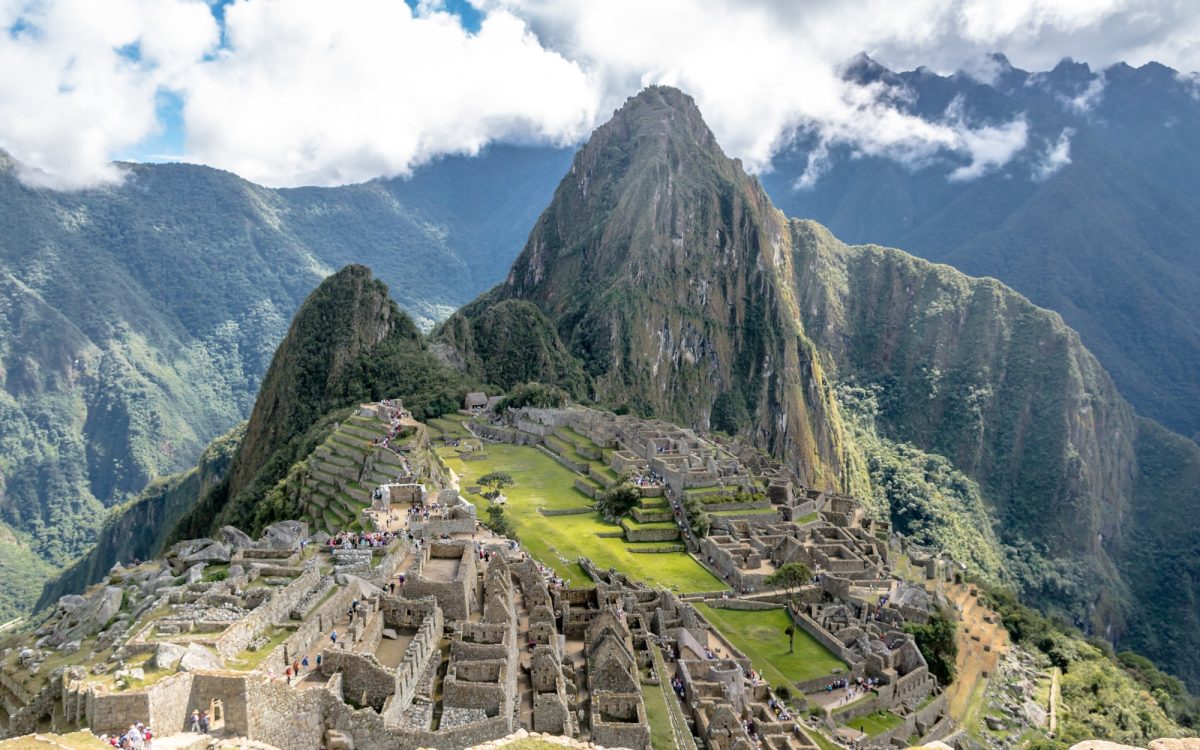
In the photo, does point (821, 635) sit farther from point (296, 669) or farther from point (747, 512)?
point (296, 669)

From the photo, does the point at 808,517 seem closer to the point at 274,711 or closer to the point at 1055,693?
the point at 1055,693

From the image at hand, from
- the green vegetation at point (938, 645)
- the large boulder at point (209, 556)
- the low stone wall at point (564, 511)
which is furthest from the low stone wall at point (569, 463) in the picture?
the large boulder at point (209, 556)

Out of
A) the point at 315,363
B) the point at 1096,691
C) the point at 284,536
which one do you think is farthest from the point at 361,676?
the point at 315,363

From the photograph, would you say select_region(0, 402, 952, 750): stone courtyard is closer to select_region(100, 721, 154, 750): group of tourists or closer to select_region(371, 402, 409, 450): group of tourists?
select_region(100, 721, 154, 750): group of tourists

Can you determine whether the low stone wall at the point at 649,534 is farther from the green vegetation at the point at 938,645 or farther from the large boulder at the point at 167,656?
the large boulder at the point at 167,656

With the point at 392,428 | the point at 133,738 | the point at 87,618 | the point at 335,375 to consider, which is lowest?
the point at 87,618

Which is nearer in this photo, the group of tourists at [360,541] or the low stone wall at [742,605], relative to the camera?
the group of tourists at [360,541]

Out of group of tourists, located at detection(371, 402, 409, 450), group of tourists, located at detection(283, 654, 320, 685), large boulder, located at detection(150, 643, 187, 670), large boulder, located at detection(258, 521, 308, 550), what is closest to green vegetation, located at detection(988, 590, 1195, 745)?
large boulder, located at detection(258, 521, 308, 550)
